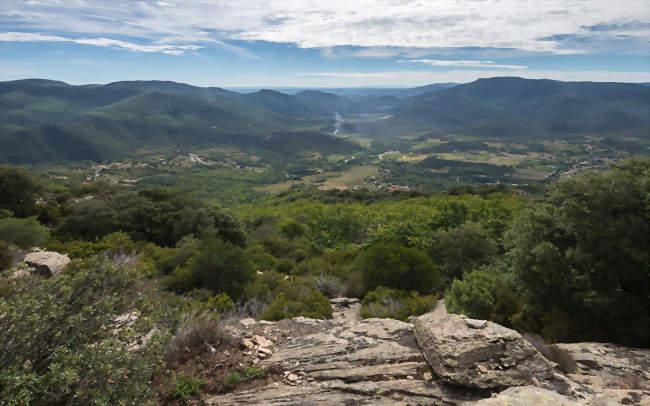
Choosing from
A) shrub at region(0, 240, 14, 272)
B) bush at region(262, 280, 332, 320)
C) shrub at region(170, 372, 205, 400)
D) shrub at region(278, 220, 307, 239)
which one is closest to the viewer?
shrub at region(170, 372, 205, 400)

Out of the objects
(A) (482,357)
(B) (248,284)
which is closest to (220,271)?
(B) (248,284)

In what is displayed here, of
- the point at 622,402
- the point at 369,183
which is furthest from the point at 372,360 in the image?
the point at 369,183

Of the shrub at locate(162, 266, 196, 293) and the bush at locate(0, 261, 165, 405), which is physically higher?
the bush at locate(0, 261, 165, 405)

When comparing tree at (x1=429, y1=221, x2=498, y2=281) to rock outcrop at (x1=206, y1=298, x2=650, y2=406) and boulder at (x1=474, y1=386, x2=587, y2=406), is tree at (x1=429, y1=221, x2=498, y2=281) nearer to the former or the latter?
rock outcrop at (x1=206, y1=298, x2=650, y2=406)

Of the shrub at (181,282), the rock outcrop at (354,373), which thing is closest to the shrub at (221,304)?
the shrub at (181,282)

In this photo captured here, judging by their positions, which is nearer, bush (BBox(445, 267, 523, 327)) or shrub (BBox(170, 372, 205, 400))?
shrub (BBox(170, 372, 205, 400))

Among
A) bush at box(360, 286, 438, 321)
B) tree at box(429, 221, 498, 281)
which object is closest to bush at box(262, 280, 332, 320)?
bush at box(360, 286, 438, 321)

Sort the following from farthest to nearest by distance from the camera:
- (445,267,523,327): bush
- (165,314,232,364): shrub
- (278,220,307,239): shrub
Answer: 1. (278,220,307,239): shrub
2. (445,267,523,327): bush
3. (165,314,232,364): shrub
